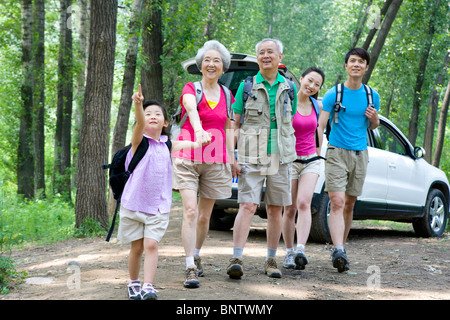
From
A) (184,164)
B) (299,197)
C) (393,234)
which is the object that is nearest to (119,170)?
(184,164)

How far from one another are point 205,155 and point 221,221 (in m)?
4.74

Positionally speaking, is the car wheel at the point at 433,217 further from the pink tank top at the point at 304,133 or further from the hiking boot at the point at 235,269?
the hiking boot at the point at 235,269

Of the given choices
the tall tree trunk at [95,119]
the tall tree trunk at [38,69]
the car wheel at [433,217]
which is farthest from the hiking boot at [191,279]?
the tall tree trunk at [38,69]

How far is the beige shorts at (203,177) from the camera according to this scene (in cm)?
522

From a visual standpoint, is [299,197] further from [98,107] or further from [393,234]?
[393,234]

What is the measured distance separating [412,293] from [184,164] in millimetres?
2571

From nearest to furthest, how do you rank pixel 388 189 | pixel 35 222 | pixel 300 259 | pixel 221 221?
pixel 300 259, pixel 388 189, pixel 221 221, pixel 35 222

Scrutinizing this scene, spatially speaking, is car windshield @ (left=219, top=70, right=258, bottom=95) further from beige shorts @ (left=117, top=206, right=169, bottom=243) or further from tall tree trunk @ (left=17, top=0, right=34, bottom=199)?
tall tree trunk @ (left=17, top=0, right=34, bottom=199)

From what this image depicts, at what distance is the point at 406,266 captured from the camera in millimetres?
6922

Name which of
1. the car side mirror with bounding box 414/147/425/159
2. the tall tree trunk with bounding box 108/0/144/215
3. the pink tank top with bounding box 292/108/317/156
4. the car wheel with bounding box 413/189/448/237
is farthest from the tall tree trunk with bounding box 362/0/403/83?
the pink tank top with bounding box 292/108/317/156

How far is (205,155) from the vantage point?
5.27 metres

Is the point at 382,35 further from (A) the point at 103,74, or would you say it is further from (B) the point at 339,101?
(B) the point at 339,101

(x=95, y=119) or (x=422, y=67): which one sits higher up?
(x=422, y=67)

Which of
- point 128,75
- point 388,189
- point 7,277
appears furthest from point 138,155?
point 128,75
